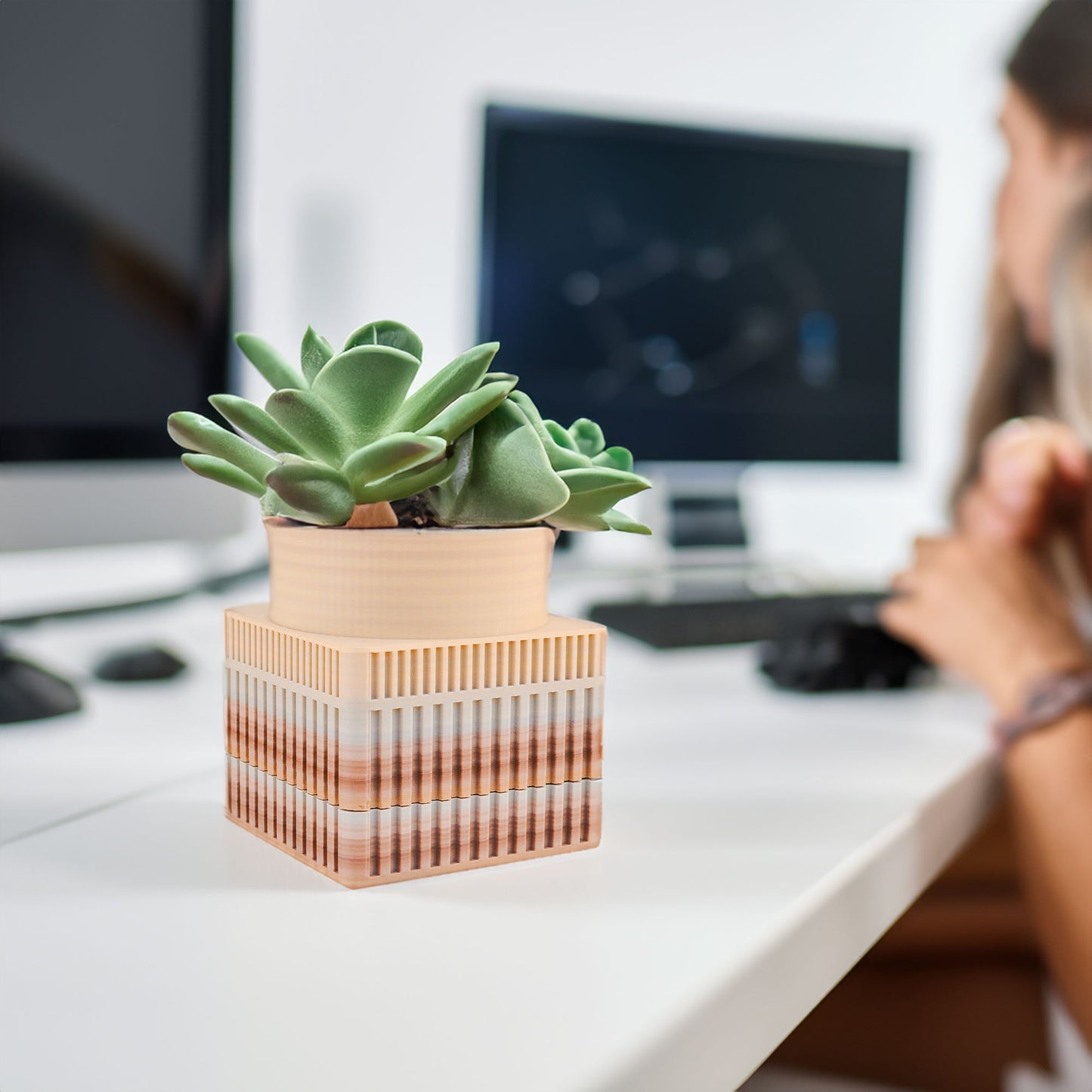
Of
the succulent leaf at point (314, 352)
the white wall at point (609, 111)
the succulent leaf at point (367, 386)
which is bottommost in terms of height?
the succulent leaf at point (367, 386)

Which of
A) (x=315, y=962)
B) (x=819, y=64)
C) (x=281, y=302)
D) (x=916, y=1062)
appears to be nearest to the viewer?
(x=315, y=962)

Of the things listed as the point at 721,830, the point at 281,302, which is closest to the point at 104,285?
the point at 721,830

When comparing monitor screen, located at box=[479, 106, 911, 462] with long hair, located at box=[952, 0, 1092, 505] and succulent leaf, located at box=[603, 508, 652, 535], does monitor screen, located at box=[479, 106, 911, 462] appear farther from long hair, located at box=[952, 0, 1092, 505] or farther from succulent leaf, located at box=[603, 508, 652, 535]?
succulent leaf, located at box=[603, 508, 652, 535]

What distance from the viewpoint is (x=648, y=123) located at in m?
1.06

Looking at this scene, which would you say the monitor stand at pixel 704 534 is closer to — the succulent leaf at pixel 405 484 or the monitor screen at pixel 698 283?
the monitor screen at pixel 698 283

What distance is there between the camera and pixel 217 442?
1.19 feet

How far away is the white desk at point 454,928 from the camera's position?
25 centimetres

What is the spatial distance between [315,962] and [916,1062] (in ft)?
2.49

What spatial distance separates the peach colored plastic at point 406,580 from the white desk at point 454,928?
0.09 m

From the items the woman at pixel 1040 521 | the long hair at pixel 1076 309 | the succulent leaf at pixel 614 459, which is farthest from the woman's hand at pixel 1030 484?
the succulent leaf at pixel 614 459

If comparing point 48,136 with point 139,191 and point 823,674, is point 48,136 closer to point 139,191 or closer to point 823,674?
point 139,191

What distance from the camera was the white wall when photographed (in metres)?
1.29

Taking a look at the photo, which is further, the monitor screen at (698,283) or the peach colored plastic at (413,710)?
the monitor screen at (698,283)

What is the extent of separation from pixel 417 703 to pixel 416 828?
0.14 feet
